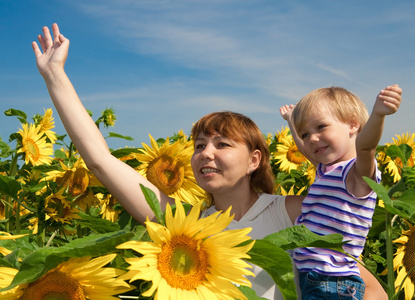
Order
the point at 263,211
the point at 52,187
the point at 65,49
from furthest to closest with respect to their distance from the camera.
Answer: the point at 52,187, the point at 263,211, the point at 65,49

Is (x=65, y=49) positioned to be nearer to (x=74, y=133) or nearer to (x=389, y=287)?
(x=74, y=133)

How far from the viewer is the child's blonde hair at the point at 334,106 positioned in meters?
2.38

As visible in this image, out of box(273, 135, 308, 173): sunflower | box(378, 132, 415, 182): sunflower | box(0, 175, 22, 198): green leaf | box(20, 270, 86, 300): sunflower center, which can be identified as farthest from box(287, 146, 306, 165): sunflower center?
box(20, 270, 86, 300): sunflower center

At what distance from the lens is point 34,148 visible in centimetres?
371

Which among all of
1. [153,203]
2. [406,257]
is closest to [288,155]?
[406,257]

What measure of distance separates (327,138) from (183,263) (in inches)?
52.0

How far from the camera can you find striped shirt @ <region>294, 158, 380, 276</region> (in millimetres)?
2121

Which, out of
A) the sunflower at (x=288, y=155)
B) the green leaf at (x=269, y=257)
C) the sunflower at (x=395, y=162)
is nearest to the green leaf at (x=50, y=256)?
the green leaf at (x=269, y=257)

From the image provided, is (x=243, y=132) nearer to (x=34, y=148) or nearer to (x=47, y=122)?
(x=34, y=148)

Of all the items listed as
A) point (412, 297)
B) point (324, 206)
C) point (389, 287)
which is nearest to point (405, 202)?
point (389, 287)

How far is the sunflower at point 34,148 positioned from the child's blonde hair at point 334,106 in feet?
6.88

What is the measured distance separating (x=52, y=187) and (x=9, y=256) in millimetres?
1250

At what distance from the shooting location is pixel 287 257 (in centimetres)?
116

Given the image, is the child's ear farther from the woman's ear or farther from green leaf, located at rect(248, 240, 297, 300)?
green leaf, located at rect(248, 240, 297, 300)
